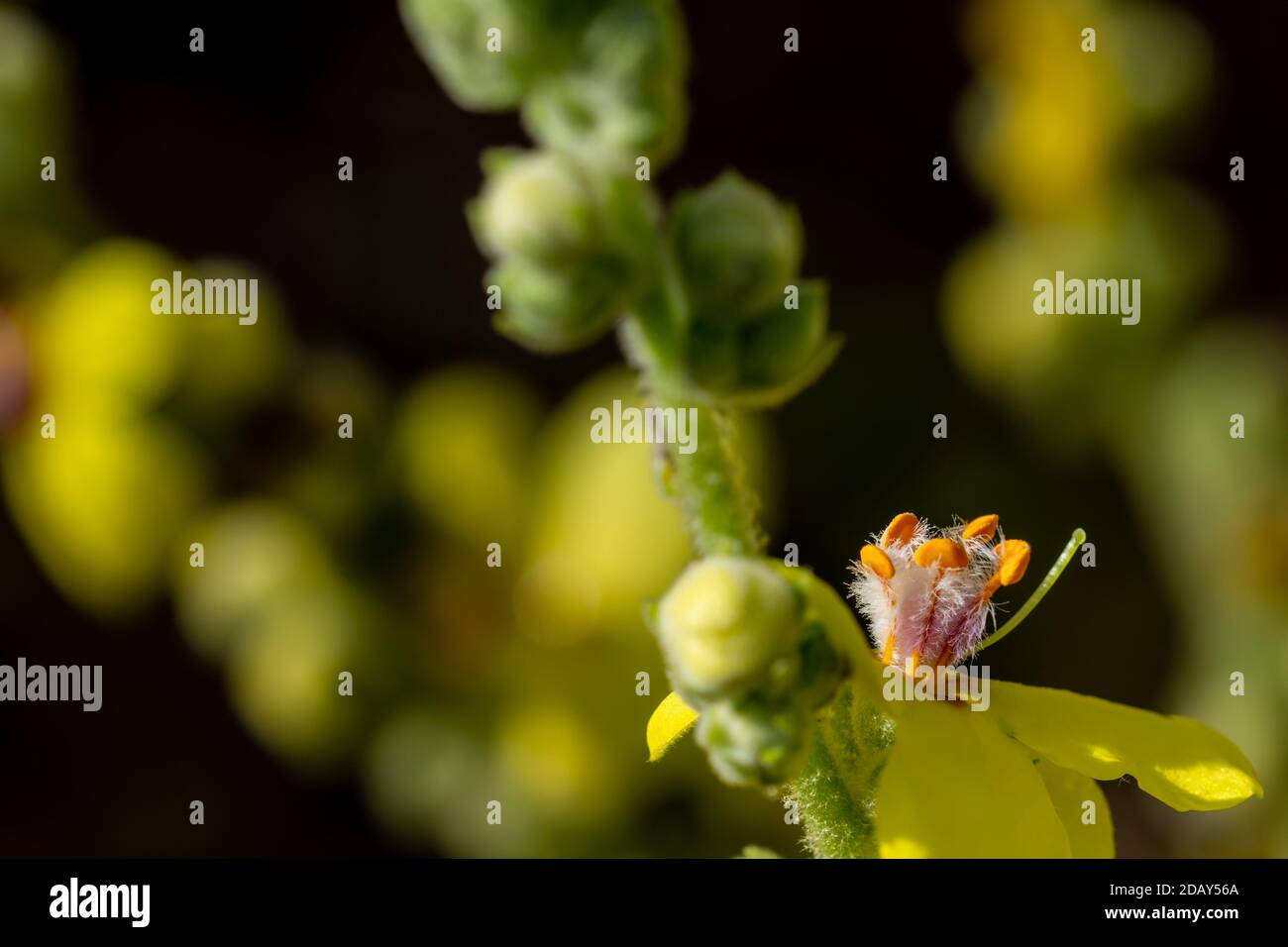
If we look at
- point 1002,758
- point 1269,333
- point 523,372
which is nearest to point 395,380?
point 523,372

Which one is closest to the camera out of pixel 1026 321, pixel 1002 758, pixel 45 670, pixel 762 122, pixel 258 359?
pixel 1002 758

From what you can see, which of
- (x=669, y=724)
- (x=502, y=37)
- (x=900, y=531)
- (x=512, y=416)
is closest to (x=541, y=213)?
(x=502, y=37)

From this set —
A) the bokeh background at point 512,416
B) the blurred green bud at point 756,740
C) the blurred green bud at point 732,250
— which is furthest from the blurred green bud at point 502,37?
the bokeh background at point 512,416

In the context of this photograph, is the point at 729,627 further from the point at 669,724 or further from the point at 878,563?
the point at 878,563

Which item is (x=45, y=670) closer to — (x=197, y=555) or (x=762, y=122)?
(x=197, y=555)

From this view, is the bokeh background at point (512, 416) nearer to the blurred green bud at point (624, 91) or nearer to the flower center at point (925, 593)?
the flower center at point (925, 593)

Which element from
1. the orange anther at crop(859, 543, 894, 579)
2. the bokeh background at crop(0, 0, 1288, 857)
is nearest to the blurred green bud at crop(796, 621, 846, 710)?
the orange anther at crop(859, 543, 894, 579)
